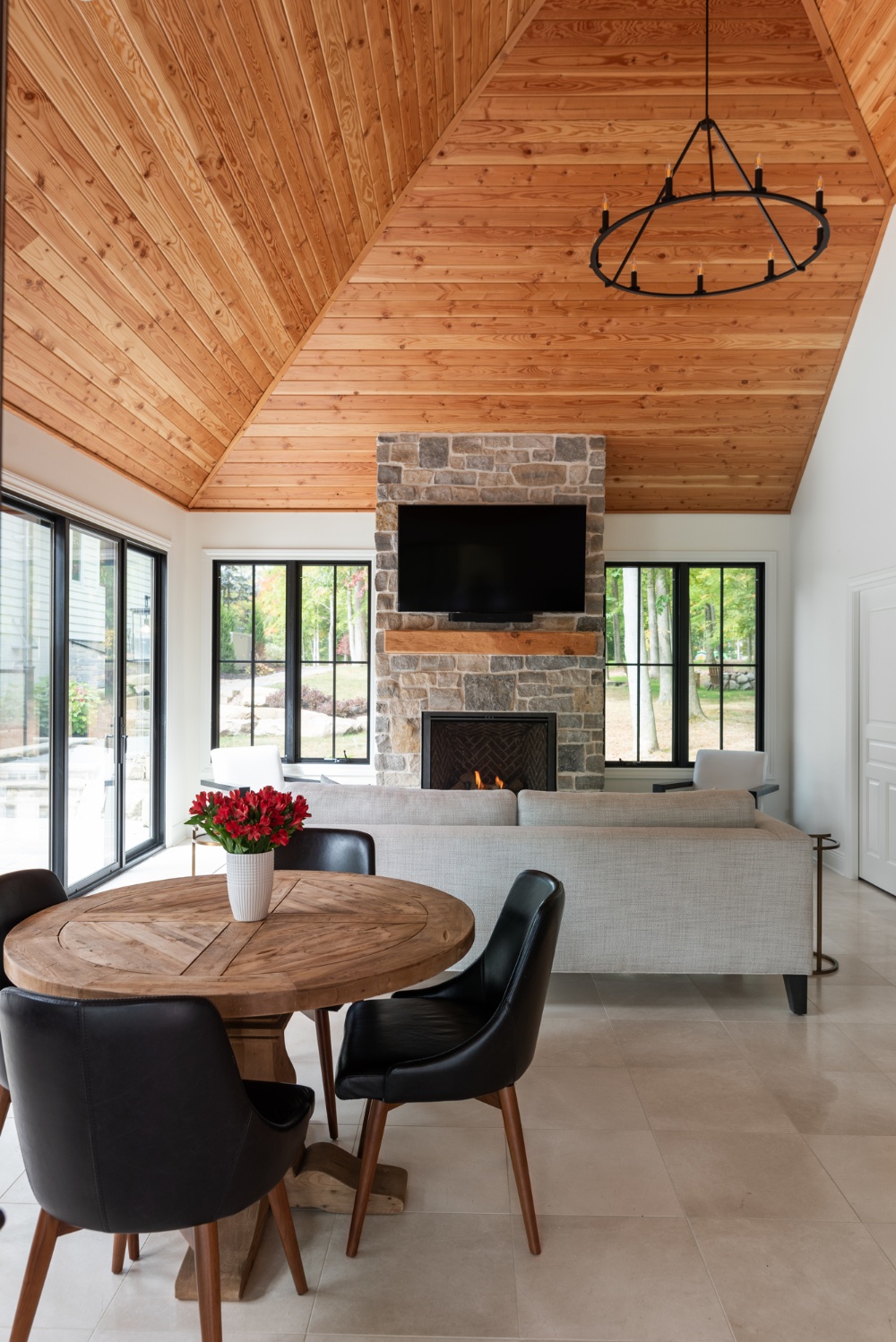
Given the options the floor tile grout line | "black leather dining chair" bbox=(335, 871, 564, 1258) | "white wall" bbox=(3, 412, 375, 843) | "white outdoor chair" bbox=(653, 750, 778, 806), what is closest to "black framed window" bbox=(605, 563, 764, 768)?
"white outdoor chair" bbox=(653, 750, 778, 806)

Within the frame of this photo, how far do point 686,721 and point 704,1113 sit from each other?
15.8 feet

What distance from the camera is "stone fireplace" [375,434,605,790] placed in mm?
6488

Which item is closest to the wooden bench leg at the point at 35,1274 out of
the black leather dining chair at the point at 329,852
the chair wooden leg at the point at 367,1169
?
the chair wooden leg at the point at 367,1169

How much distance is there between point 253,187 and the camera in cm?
403

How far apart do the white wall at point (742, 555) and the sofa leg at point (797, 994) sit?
371cm

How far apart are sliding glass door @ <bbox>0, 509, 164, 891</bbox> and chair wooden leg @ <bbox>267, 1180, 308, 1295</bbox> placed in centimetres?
292

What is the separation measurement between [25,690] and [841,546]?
16.1ft

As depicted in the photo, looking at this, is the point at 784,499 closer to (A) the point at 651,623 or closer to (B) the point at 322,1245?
(A) the point at 651,623

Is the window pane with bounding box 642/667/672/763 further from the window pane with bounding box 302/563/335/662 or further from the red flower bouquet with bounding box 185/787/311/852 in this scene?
the red flower bouquet with bounding box 185/787/311/852

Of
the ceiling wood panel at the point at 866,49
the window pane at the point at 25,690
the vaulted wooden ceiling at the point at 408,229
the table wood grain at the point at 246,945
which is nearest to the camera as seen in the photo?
the table wood grain at the point at 246,945

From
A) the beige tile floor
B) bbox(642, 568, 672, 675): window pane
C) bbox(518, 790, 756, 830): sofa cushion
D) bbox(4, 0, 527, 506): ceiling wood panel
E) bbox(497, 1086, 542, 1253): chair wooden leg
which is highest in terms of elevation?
bbox(4, 0, 527, 506): ceiling wood panel

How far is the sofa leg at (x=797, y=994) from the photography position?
343 cm

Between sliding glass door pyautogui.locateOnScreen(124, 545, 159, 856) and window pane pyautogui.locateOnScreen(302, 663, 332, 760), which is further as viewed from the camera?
window pane pyautogui.locateOnScreen(302, 663, 332, 760)

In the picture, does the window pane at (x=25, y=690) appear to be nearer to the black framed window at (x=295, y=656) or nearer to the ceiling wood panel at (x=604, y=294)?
the ceiling wood panel at (x=604, y=294)
